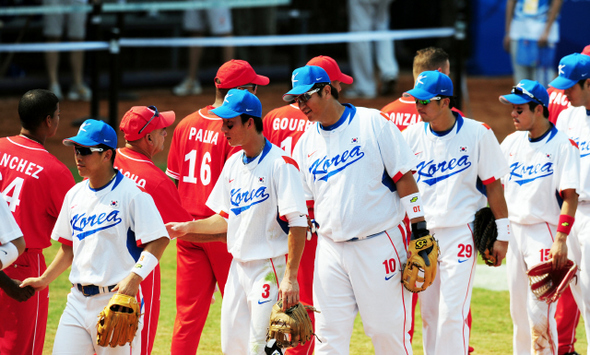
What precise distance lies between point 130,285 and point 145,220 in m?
0.37

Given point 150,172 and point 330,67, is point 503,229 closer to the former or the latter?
point 330,67

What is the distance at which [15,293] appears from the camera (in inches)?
181

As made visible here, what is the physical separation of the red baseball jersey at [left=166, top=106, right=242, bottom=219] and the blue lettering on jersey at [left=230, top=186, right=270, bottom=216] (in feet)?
2.13

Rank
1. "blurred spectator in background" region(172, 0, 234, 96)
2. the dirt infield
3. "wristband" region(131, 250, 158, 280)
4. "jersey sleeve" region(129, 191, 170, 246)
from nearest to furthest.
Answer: "wristband" region(131, 250, 158, 280) → "jersey sleeve" region(129, 191, 170, 246) → the dirt infield → "blurred spectator in background" region(172, 0, 234, 96)

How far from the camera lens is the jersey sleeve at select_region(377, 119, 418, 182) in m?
4.72

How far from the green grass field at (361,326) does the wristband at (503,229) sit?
137 cm

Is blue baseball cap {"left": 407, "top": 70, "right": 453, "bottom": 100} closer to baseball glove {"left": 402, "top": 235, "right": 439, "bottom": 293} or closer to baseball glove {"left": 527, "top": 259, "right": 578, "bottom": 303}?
baseball glove {"left": 402, "top": 235, "right": 439, "bottom": 293}

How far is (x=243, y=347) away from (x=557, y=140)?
2541 mm

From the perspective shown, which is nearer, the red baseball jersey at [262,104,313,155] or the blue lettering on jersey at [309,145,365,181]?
the blue lettering on jersey at [309,145,365,181]

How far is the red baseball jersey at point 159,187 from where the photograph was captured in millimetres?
4875

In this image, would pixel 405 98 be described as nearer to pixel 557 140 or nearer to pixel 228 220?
pixel 557 140

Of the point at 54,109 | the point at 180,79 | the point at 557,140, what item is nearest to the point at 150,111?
the point at 54,109

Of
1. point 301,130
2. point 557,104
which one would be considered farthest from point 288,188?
point 557,104

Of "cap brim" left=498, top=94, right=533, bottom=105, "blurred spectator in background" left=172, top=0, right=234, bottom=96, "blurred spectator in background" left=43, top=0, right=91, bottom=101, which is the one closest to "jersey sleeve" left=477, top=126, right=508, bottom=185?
"cap brim" left=498, top=94, right=533, bottom=105
